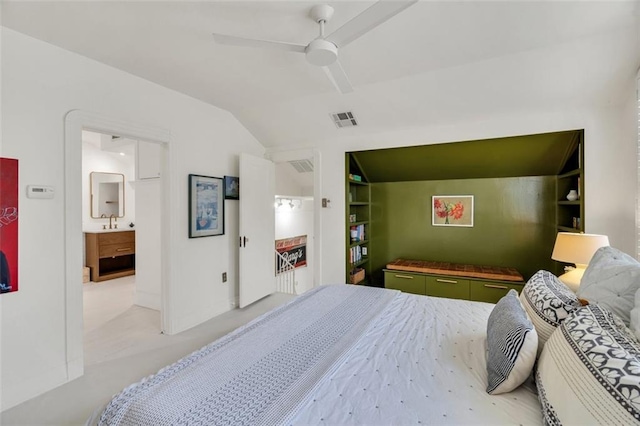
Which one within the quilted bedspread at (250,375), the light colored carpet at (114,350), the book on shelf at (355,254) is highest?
the book on shelf at (355,254)

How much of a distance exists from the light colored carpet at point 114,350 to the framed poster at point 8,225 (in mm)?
852

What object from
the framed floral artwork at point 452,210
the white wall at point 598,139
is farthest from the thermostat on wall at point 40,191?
the framed floral artwork at point 452,210

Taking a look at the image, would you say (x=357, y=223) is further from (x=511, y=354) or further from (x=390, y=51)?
(x=511, y=354)

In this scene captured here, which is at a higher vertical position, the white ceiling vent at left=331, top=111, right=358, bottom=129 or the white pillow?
the white ceiling vent at left=331, top=111, right=358, bottom=129

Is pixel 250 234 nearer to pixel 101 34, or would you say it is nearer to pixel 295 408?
pixel 101 34

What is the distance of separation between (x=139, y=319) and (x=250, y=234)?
1675 millimetres

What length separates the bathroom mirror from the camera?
18.5 feet

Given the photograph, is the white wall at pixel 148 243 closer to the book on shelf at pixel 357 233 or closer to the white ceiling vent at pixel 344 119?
the white ceiling vent at pixel 344 119

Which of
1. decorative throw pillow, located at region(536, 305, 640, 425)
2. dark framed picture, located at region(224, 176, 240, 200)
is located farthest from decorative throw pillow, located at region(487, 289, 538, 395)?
dark framed picture, located at region(224, 176, 240, 200)

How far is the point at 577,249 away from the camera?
7.07 ft

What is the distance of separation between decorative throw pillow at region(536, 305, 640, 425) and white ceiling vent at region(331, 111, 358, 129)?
2876 mm

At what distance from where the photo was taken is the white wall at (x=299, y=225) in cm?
603

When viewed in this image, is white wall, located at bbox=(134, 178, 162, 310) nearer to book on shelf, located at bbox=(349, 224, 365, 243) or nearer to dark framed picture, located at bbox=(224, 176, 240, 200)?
dark framed picture, located at bbox=(224, 176, 240, 200)

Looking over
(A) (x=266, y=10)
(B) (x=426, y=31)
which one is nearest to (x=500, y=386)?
(B) (x=426, y=31)
